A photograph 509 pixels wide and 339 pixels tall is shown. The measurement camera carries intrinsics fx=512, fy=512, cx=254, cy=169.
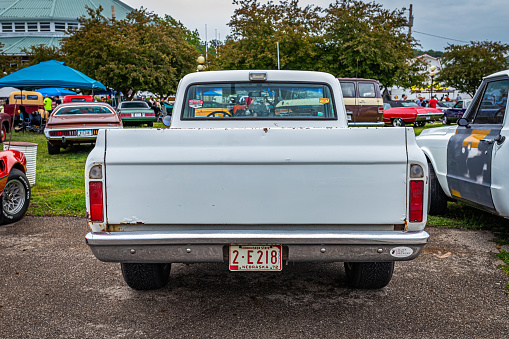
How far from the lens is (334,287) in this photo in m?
4.34

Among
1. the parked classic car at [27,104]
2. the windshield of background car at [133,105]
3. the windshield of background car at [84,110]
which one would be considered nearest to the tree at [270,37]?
the windshield of background car at [133,105]

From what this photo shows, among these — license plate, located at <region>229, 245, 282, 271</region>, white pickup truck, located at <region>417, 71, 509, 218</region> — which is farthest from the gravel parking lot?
white pickup truck, located at <region>417, 71, 509, 218</region>

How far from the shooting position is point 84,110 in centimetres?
1469

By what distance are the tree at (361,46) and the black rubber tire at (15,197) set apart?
23558 millimetres

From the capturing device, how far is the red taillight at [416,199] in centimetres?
331

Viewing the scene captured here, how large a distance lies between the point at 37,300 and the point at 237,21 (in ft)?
91.5

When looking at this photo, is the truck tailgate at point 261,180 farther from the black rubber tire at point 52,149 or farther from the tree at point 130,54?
the tree at point 130,54

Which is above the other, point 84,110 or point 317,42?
point 317,42

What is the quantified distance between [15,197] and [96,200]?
4174 millimetres

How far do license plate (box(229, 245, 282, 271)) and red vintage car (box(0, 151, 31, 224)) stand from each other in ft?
13.6

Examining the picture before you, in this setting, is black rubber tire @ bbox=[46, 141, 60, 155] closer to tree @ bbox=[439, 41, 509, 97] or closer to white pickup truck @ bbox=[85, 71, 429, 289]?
white pickup truck @ bbox=[85, 71, 429, 289]

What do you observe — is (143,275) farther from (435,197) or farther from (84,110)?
(84,110)

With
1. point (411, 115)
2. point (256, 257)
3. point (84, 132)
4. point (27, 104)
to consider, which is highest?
point (27, 104)

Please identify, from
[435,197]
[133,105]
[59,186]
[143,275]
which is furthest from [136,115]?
[143,275]
